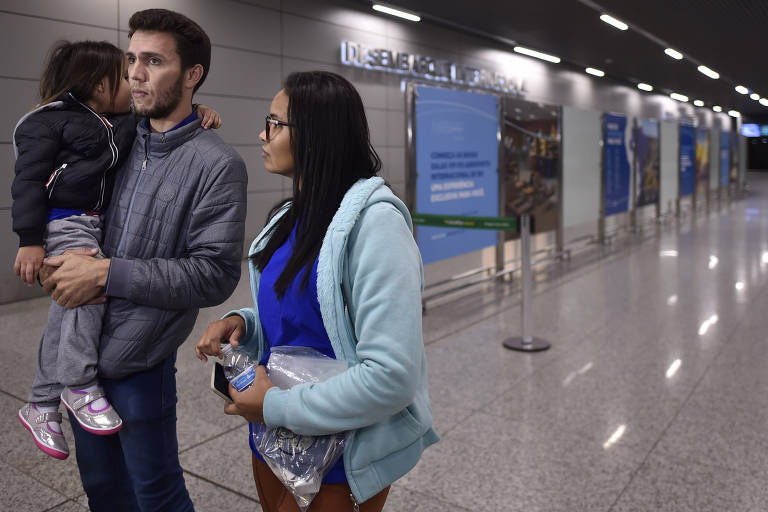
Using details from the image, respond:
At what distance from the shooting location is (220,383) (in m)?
1.25

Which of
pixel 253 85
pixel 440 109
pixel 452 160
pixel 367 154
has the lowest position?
pixel 367 154

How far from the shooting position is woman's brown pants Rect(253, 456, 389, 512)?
1.27m

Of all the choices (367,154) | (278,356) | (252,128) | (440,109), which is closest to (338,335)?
(278,356)

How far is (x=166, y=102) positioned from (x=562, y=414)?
2.78 m

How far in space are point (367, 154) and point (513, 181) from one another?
6.21 meters

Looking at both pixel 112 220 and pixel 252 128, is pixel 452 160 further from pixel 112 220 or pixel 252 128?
pixel 112 220

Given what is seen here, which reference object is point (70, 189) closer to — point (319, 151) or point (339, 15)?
Result: point (319, 151)

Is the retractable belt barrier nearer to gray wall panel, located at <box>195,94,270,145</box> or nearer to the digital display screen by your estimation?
gray wall panel, located at <box>195,94,270,145</box>

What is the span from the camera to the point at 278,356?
1.24 metres

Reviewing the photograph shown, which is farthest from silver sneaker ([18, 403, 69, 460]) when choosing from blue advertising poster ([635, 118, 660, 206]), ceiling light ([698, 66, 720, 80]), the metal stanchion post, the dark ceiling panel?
ceiling light ([698, 66, 720, 80])

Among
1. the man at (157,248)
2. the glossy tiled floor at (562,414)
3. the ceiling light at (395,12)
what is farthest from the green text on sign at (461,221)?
the ceiling light at (395,12)

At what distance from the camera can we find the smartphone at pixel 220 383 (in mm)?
1233

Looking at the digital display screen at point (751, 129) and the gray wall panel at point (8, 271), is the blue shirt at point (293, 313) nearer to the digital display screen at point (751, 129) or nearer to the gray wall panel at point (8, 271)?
the gray wall panel at point (8, 271)

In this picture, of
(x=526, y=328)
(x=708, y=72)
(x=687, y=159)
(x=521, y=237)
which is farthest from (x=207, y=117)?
(x=708, y=72)
